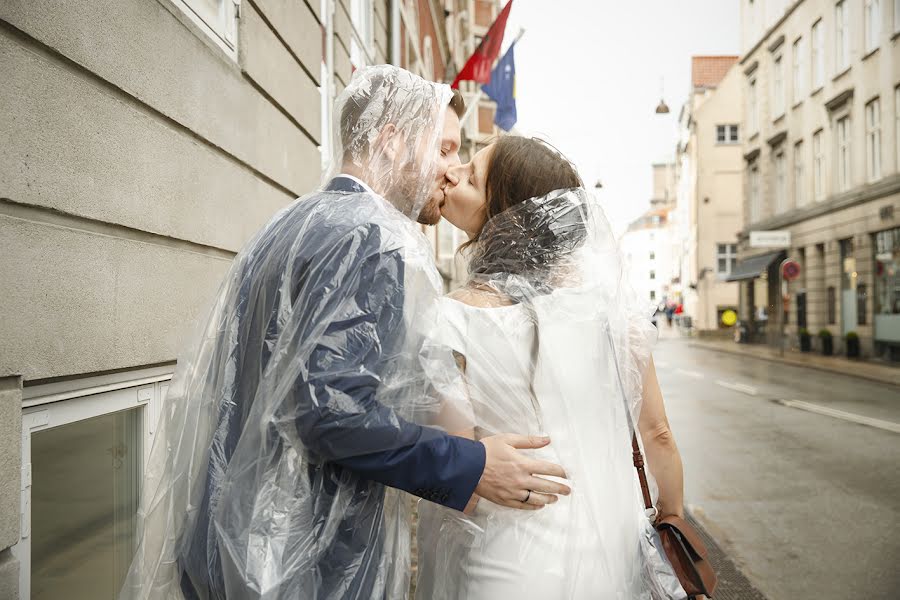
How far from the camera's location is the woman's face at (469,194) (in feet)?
6.35

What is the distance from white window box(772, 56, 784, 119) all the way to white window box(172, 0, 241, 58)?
25.6 metres

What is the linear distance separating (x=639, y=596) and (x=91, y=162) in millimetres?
1968

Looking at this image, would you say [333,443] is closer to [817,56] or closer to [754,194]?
[817,56]

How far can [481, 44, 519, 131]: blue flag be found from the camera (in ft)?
35.9

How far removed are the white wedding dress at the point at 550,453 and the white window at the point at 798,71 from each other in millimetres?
24964

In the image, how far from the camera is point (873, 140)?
18641 mm

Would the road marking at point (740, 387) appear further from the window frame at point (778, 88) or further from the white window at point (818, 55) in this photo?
the window frame at point (778, 88)

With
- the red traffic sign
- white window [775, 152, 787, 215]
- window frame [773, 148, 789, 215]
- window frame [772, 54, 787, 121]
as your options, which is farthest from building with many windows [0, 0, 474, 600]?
window frame [772, 54, 787, 121]

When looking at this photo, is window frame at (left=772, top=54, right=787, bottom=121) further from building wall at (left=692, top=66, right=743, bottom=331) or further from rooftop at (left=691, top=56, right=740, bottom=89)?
rooftop at (left=691, top=56, right=740, bottom=89)

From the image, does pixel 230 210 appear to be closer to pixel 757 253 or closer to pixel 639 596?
pixel 639 596

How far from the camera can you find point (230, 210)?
3.37 meters

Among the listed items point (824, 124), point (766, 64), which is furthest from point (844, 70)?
point (766, 64)

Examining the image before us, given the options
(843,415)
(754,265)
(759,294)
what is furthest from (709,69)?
(843,415)

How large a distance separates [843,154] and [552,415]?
22358 mm
